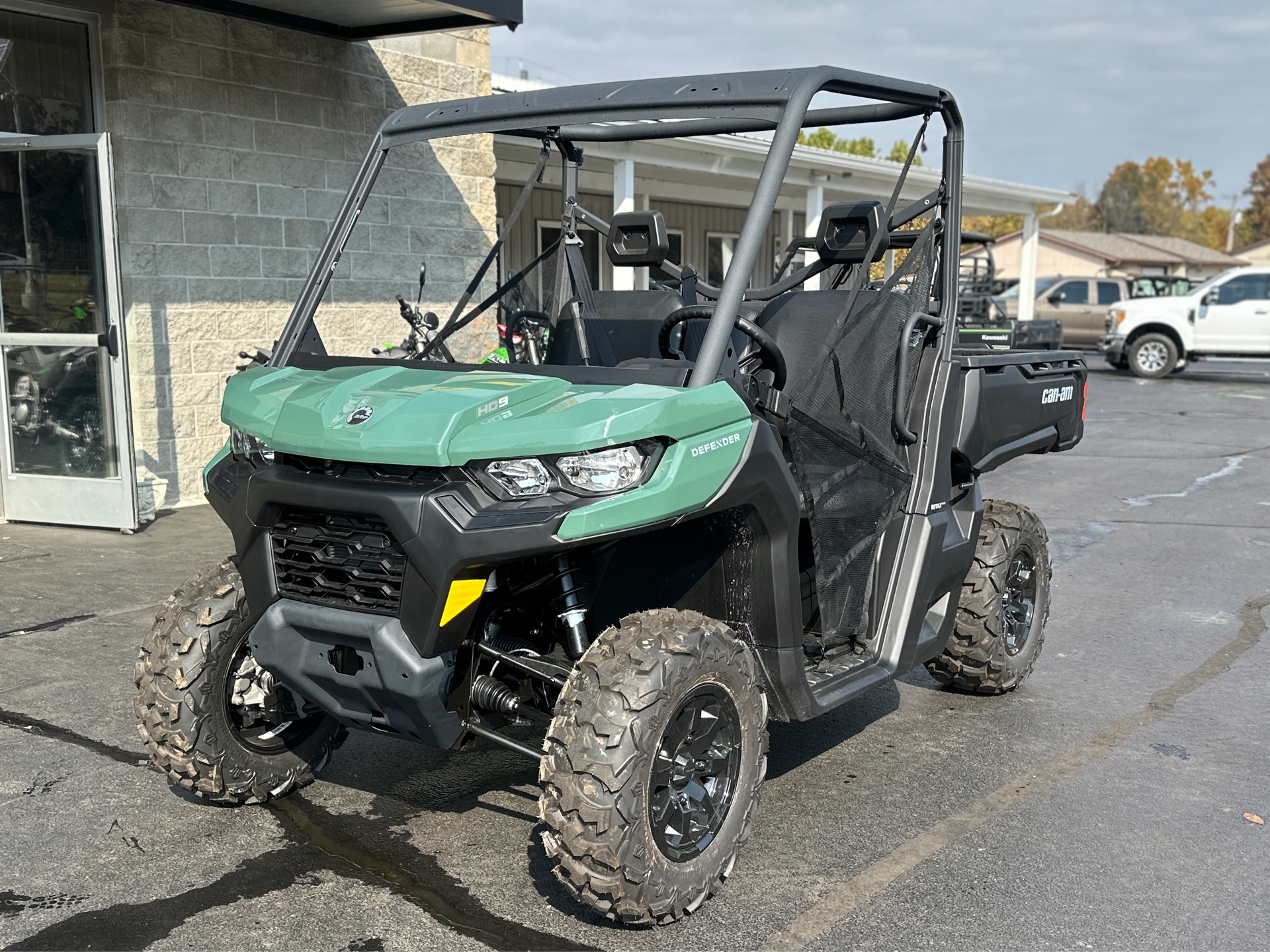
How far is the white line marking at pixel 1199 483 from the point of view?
10.0m

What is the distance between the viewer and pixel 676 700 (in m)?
3.19

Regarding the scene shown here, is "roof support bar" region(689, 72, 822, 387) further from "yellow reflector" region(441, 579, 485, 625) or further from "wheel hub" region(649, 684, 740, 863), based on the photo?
"wheel hub" region(649, 684, 740, 863)

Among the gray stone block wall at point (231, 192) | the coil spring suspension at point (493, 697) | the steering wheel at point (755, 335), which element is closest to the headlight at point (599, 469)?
the steering wheel at point (755, 335)

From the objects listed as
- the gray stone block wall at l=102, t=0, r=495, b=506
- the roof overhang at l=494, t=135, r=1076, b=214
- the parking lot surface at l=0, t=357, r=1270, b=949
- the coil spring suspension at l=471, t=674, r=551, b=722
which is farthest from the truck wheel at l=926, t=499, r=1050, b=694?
the roof overhang at l=494, t=135, r=1076, b=214

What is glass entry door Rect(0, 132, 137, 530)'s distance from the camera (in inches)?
319

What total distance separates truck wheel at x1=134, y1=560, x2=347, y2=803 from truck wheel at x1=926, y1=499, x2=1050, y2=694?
8.50ft

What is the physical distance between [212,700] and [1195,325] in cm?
2112

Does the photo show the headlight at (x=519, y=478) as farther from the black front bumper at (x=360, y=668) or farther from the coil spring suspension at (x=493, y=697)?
the coil spring suspension at (x=493, y=697)

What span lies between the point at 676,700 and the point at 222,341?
700 centimetres

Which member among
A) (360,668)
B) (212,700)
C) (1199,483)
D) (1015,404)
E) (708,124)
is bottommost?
(1199,483)

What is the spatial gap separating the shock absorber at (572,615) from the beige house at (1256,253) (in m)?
87.2

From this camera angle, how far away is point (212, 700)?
3.80 meters

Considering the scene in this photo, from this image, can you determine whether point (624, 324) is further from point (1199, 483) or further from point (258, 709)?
point (1199, 483)

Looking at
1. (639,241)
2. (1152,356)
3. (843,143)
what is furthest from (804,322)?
(843,143)
